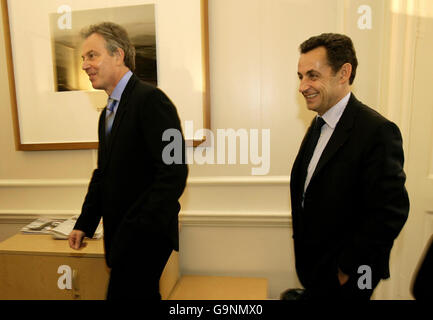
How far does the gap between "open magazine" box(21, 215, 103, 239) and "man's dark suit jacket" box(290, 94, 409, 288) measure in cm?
156

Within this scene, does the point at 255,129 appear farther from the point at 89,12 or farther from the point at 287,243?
the point at 89,12

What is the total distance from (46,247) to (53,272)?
180mm

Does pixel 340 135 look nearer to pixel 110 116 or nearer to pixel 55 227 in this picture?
pixel 110 116

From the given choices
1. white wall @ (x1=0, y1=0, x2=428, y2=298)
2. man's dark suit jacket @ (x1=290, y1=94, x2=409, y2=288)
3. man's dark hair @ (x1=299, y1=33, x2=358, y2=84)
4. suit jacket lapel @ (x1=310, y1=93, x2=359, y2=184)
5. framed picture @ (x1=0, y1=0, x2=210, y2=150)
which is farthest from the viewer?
framed picture @ (x1=0, y1=0, x2=210, y2=150)

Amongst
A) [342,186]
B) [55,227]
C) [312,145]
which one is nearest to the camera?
[342,186]

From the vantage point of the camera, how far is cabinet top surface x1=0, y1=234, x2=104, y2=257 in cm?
202

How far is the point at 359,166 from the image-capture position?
1.30 meters

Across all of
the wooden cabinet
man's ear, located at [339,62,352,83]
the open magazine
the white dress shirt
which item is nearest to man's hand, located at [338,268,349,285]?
the white dress shirt

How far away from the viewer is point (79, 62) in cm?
251

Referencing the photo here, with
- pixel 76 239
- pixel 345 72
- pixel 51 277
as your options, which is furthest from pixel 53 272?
pixel 345 72

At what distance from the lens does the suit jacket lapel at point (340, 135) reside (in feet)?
4.44

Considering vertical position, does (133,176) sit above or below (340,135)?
below

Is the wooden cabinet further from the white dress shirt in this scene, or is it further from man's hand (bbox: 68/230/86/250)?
the white dress shirt

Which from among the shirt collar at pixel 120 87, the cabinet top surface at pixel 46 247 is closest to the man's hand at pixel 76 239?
the cabinet top surface at pixel 46 247
